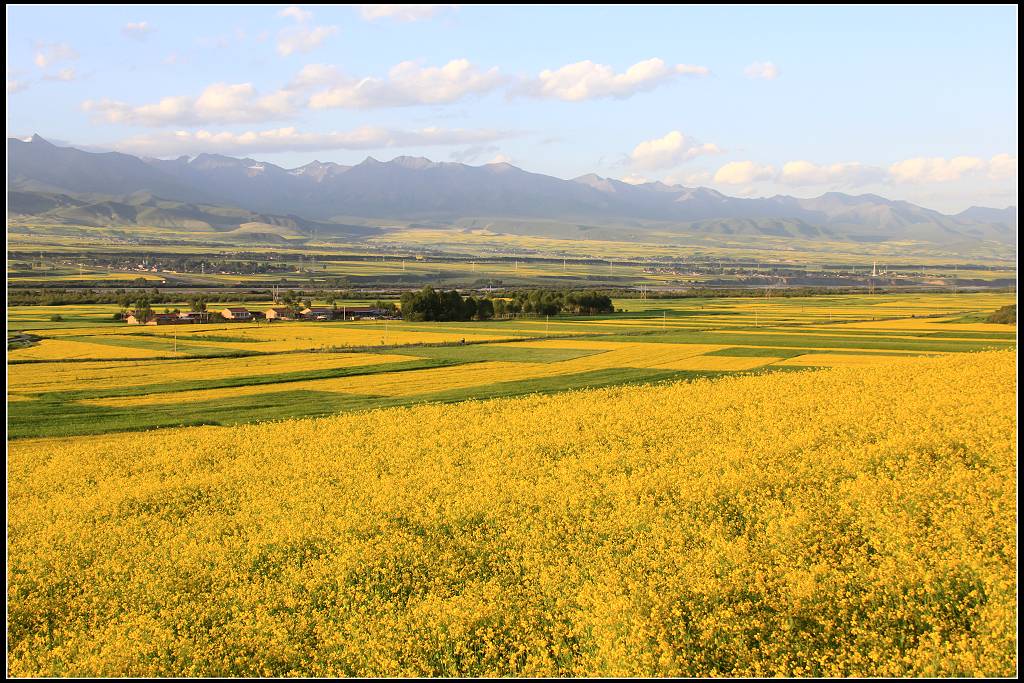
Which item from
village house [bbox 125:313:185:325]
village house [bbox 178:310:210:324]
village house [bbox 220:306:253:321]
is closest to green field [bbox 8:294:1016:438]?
village house [bbox 125:313:185:325]

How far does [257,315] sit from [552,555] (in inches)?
2397

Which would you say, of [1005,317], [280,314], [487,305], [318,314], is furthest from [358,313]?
[1005,317]

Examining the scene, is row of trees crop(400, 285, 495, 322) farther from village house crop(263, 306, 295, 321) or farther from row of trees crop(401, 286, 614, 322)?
village house crop(263, 306, 295, 321)

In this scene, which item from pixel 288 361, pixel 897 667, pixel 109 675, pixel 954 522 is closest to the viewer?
pixel 897 667

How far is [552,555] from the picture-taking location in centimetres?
1110

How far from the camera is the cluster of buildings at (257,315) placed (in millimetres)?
63969

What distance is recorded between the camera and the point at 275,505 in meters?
14.1

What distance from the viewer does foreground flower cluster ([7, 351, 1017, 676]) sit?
9.09 meters

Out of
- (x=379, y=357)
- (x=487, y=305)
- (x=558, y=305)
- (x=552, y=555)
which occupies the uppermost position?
(x=552, y=555)

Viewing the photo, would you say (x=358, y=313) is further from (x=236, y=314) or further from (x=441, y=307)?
(x=236, y=314)

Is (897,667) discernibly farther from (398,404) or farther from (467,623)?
(398,404)

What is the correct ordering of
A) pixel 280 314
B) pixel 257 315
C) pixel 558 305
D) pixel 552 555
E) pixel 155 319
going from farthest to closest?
pixel 558 305
pixel 280 314
pixel 257 315
pixel 155 319
pixel 552 555

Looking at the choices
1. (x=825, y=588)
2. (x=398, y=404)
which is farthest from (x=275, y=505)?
(x=398, y=404)

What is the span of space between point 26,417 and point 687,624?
2364 cm
